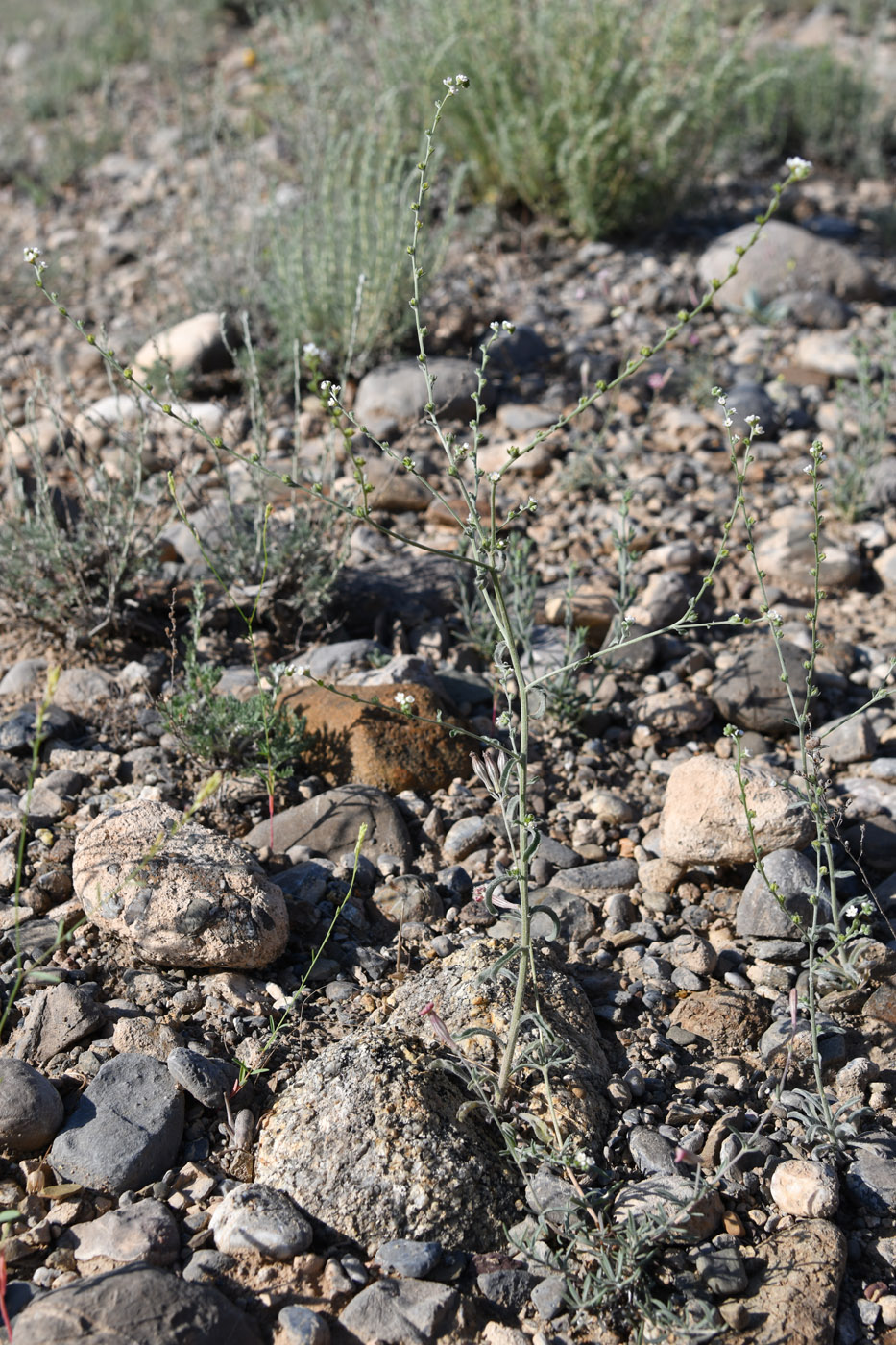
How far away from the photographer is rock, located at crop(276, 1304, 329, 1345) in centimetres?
191

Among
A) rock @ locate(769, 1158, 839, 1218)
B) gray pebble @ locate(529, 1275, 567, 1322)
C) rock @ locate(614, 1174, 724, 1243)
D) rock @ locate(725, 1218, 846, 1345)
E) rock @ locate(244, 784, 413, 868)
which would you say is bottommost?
rock @ locate(769, 1158, 839, 1218)

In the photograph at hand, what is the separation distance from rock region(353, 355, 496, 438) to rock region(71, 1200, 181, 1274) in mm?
3408

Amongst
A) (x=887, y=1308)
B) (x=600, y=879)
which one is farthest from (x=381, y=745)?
(x=887, y=1308)

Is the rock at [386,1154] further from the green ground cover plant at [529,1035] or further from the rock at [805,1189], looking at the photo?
the rock at [805,1189]

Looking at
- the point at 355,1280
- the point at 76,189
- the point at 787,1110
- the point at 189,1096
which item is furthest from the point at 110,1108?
the point at 76,189

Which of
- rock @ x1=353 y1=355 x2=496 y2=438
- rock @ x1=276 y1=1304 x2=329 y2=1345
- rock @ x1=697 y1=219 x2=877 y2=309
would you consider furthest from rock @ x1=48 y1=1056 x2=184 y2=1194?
rock @ x1=697 y1=219 x2=877 y2=309

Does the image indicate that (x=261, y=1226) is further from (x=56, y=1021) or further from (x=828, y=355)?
(x=828, y=355)

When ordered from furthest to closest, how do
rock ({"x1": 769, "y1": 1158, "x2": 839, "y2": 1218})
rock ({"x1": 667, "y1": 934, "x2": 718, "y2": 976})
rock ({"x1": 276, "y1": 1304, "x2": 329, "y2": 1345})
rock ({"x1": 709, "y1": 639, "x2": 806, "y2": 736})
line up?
rock ({"x1": 709, "y1": 639, "x2": 806, "y2": 736}), rock ({"x1": 667, "y1": 934, "x2": 718, "y2": 976}), rock ({"x1": 769, "y1": 1158, "x2": 839, "y2": 1218}), rock ({"x1": 276, "y1": 1304, "x2": 329, "y2": 1345})

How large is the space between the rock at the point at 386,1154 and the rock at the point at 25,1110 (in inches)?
16.8

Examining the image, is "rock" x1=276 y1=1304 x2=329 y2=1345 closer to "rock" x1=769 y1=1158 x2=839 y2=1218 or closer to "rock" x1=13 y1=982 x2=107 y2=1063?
"rock" x1=13 y1=982 x2=107 y2=1063

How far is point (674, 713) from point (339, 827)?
118cm

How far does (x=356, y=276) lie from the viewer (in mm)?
4945

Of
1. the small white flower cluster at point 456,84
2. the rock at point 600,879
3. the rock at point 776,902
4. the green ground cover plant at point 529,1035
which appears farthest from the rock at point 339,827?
the small white flower cluster at point 456,84

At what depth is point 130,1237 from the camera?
204cm
